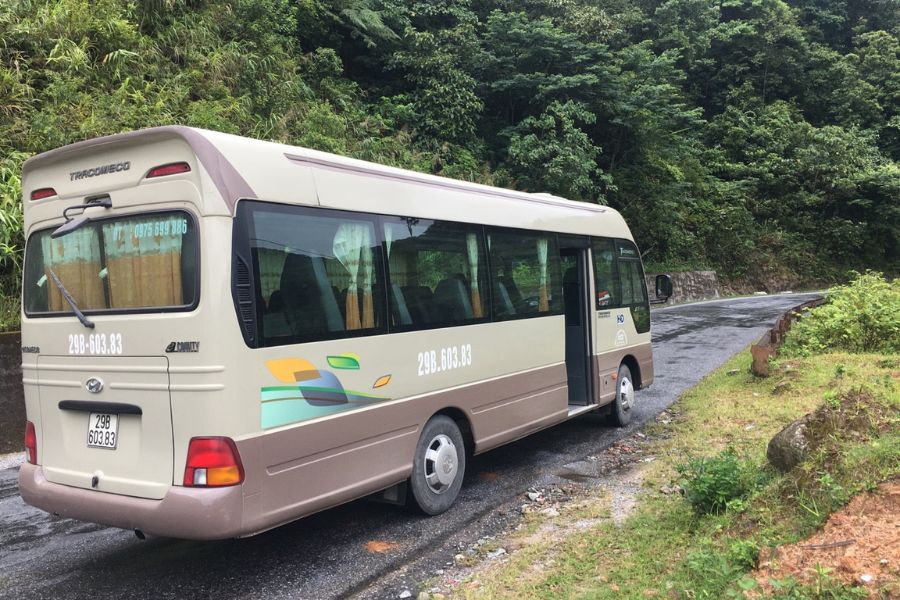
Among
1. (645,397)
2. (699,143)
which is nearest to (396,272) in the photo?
(645,397)

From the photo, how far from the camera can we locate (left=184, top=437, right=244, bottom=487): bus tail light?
3.85 meters

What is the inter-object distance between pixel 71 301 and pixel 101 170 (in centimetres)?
90

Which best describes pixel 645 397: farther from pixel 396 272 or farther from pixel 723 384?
pixel 396 272

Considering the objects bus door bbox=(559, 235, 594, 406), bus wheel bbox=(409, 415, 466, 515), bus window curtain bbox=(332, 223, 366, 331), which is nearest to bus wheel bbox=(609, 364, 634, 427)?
bus door bbox=(559, 235, 594, 406)

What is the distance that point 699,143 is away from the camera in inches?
1378

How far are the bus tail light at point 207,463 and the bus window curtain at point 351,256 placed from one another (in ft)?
4.20

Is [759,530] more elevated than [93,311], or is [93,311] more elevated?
[93,311]

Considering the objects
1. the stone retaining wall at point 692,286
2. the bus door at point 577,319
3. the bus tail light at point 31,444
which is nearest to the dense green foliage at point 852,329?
the bus door at point 577,319

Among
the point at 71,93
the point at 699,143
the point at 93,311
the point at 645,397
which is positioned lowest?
the point at 645,397

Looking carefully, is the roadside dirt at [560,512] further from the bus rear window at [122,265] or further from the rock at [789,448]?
the bus rear window at [122,265]

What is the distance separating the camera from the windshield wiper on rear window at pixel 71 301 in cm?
432

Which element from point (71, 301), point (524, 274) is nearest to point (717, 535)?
point (524, 274)

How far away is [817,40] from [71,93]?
43080mm

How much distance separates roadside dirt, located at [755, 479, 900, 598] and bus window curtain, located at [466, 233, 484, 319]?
10.7 ft
